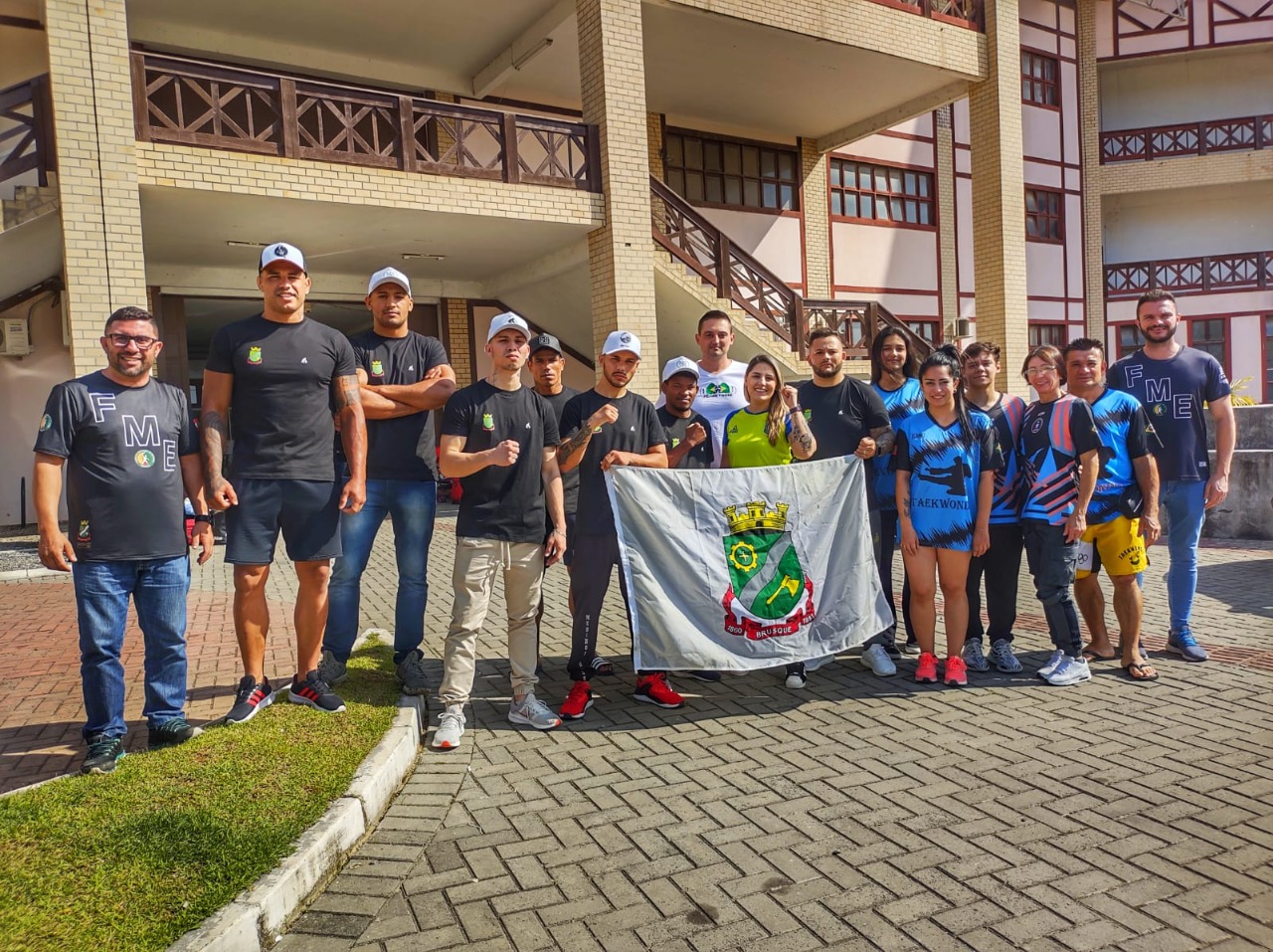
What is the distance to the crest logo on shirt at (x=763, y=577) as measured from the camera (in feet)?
17.6

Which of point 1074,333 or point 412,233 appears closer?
point 412,233

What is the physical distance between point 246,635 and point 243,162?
833 cm

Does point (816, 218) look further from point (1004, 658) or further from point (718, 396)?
point (1004, 658)

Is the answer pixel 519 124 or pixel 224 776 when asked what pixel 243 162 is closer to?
pixel 519 124

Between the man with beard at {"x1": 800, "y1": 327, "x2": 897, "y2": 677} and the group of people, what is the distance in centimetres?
2

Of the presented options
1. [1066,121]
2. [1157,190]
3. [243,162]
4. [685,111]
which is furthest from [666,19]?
[1157,190]

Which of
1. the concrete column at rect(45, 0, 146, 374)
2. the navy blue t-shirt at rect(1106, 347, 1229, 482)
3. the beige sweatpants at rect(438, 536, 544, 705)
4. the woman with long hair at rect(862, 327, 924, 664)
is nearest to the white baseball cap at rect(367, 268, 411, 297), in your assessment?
the beige sweatpants at rect(438, 536, 544, 705)

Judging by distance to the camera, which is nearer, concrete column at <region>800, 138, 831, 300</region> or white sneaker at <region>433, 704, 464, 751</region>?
white sneaker at <region>433, 704, 464, 751</region>

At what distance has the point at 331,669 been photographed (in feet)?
17.4

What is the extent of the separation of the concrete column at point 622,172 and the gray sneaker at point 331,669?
8.61m

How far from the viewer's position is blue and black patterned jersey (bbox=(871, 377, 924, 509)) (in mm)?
6055

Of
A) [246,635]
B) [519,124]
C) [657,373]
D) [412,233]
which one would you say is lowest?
[246,635]

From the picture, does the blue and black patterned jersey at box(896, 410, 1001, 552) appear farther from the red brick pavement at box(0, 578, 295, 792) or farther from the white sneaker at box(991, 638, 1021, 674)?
the red brick pavement at box(0, 578, 295, 792)

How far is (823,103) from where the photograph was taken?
18.2 m
